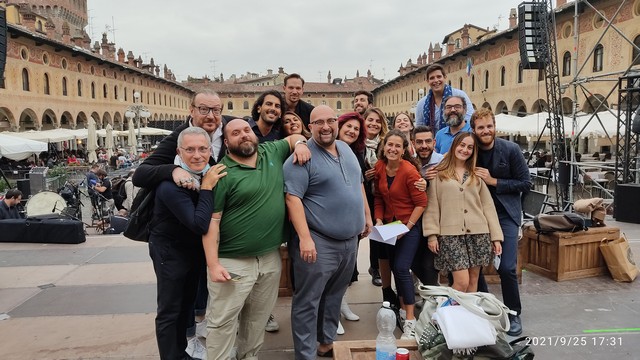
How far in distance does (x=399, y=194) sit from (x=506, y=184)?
911 millimetres

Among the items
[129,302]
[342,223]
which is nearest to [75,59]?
[129,302]

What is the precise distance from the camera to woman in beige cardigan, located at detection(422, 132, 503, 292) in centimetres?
360

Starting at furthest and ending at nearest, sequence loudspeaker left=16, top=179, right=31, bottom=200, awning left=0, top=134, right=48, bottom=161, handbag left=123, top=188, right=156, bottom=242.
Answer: awning left=0, top=134, right=48, bottom=161 < loudspeaker left=16, top=179, right=31, bottom=200 < handbag left=123, top=188, right=156, bottom=242

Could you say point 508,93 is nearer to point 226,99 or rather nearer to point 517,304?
point 517,304

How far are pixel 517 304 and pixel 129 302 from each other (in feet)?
12.5

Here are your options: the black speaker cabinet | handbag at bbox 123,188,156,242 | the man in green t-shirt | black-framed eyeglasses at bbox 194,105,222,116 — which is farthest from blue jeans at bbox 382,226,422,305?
the black speaker cabinet

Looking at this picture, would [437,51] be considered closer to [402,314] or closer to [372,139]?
[372,139]

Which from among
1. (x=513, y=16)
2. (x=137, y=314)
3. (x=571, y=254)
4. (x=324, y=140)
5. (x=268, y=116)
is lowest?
(x=137, y=314)

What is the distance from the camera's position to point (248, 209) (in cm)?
290

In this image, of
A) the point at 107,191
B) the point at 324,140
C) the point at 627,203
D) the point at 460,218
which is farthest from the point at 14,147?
the point at 627,203

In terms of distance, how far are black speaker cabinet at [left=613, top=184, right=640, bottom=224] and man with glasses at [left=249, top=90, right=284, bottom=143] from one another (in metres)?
8.09

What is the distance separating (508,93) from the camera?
96.9ft

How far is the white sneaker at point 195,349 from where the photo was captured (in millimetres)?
3369

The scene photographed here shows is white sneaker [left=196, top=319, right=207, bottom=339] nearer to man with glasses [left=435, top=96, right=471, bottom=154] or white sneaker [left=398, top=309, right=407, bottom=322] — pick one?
white sneaker [left=398, top=309, right=407, bottom=322]
